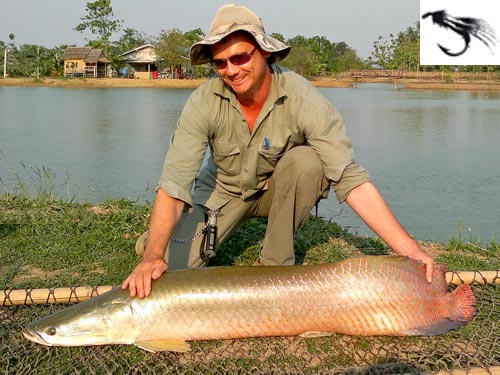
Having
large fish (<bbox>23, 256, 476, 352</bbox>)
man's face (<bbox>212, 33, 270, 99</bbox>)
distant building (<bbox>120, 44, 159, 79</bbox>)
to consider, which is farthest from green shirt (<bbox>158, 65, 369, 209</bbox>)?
distant building (<bbox>120, 44, 159, 79</bbox>)

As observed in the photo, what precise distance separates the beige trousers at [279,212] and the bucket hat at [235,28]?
623 millimetres

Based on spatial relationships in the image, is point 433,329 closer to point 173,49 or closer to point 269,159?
point 269,159

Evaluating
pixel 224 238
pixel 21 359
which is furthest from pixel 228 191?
pixel 21 359

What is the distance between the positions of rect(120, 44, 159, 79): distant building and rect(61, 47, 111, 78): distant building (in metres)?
4.51

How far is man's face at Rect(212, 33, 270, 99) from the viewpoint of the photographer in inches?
123

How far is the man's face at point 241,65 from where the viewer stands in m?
3.11

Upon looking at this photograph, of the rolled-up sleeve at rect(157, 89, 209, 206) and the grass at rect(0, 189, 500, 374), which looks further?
the rolled-up sleeve at rect(157, 89, 209, 206)

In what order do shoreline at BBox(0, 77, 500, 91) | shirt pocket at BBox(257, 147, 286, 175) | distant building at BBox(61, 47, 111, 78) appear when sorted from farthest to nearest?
distant building at BBox(61, 47, 111, 78), shoreline at BBox(0, 77, 500, 91), shirt pocket at BBox(257, 147, 286, 175)

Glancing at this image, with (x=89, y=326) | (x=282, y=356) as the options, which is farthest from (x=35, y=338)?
(x=282, y=356)

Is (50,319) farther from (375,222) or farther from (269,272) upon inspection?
(375,222)

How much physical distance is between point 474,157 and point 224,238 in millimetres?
9650

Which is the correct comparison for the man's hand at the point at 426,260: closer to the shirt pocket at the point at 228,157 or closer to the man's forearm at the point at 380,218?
the man's forearm at the point at 380,218

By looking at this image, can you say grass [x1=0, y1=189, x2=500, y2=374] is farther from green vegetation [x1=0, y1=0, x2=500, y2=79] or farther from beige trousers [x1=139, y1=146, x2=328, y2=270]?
green vegetation [x1=0, y1=0, x2=500, y2=79]

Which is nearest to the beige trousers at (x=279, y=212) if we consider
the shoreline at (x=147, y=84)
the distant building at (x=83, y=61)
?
the shoreline at (x=147, y=84)
